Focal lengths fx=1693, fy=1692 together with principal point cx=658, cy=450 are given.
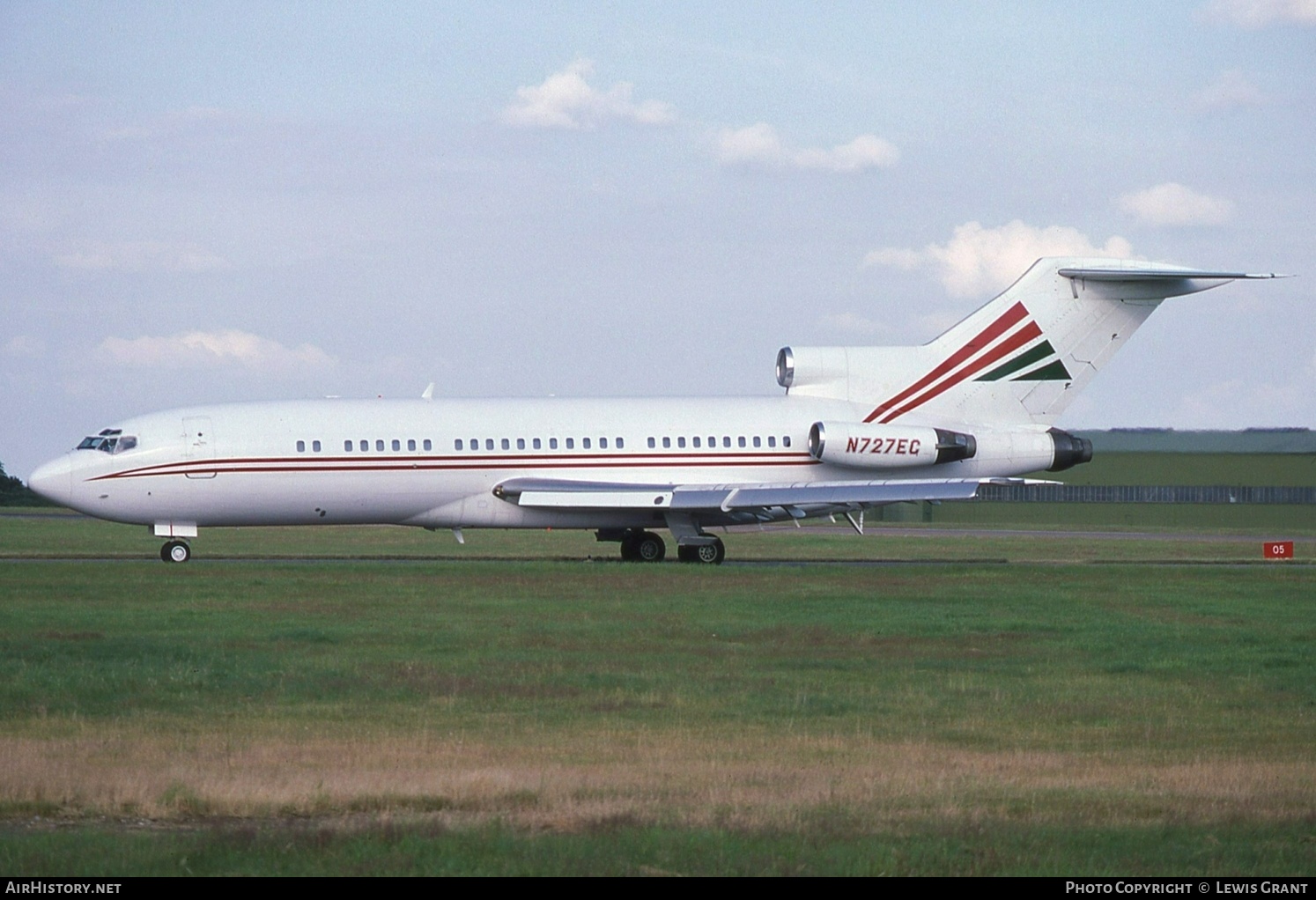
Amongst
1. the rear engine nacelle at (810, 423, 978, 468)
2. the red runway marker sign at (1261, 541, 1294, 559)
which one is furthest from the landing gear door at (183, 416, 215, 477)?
the red runway marker sign at (1261, 541, 1294, 559)

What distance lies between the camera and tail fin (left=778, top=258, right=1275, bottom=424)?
127 feet

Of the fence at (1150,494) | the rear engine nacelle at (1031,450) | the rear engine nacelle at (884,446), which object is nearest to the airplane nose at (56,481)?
the rear engine nacelle at (884,446)

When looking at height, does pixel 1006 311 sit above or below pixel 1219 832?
above

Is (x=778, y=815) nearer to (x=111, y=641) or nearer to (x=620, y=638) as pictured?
(x=620, y=638)

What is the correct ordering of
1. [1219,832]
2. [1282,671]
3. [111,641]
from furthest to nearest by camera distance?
1. [111,641]
2. [1282,671]
3. [1219,832]

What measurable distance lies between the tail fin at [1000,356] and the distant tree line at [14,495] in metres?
Answer: 64.5

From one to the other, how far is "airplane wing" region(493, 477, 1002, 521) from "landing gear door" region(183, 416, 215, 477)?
5.96 metres

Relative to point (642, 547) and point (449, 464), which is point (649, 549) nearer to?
point (642, 547)

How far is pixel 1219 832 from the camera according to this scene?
35.8 feet

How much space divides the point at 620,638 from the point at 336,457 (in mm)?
15031

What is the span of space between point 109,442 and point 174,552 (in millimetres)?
2626

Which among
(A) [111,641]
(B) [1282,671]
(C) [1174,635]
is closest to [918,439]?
(C) [1174,635]

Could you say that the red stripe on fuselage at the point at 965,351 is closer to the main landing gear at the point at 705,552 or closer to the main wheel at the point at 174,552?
the main landing gear at the point at 705,552

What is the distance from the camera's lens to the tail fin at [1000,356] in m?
38.7
